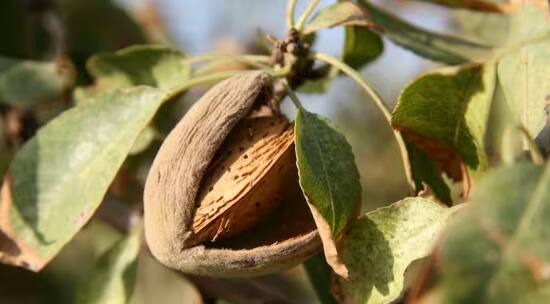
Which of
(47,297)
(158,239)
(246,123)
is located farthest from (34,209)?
(47,297)

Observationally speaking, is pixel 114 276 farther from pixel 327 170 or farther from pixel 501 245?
pixel 501 245

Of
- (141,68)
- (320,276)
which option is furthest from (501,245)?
(141,68)

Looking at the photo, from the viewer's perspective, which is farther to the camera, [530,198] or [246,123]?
[246,123]

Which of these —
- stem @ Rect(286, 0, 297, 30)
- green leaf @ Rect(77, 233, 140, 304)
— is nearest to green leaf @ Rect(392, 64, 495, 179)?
stem @ Rect(286, 0, 297, 30)

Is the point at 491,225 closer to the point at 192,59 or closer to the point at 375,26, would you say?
the point at 375,26

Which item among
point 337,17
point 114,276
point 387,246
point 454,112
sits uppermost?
point 337,17

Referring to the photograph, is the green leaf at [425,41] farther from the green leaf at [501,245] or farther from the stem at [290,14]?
the green leaf at [501,245]
